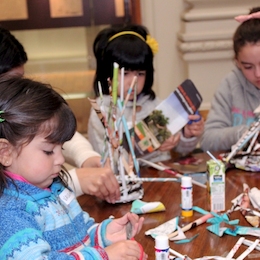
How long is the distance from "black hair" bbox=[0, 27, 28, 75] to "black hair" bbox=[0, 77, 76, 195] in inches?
16.2

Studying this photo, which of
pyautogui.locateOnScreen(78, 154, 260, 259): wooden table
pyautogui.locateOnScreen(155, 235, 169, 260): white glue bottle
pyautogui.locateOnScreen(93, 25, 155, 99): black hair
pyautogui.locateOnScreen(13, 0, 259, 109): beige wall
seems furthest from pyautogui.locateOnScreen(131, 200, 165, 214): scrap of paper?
pyautogui.locateOnScreen(13, 0, 259, 109): beige wall

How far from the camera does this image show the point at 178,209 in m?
1.49

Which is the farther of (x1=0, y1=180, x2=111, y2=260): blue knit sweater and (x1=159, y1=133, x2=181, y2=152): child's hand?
(x1=159, y1=133, x2=181, y2=152): child's hand

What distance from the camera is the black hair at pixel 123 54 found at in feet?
6.57

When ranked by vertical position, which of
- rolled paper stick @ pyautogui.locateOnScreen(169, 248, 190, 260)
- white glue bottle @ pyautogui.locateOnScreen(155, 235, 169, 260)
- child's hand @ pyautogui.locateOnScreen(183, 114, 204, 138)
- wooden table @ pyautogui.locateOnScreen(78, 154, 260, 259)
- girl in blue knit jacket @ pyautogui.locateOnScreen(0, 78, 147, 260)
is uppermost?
girl in blue knit jacket @ pyautogui.locateOnScreen(0, 78, 147, 260)

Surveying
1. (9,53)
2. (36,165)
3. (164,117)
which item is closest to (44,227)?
(36,165)

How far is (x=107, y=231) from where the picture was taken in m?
1.31

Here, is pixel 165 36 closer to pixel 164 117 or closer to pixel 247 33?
pixel 247 33

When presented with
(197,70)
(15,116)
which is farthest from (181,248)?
(197,70)

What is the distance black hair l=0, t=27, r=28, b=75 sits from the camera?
61.5 inches

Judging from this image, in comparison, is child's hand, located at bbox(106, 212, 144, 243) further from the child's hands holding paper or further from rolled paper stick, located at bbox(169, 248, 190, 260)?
rolled paper stick, located at bbox(169, 248, 190, 260)

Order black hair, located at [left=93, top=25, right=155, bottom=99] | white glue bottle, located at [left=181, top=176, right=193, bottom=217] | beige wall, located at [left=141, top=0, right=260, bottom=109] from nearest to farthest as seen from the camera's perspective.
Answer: white glue bottle, located at [left=181, top=176, right=193, bottom=217]
black hair, located at [left=93, top=25, right=155, bottom=99]
beige wall, located at [left=141, top=0, right=260, bottom=109]

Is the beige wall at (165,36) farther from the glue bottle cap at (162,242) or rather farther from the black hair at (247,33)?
the glue bottle cap at (162,242)

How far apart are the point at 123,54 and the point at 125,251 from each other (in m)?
1.03
